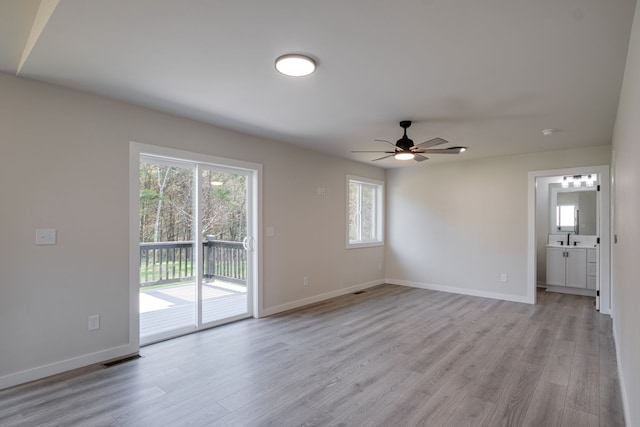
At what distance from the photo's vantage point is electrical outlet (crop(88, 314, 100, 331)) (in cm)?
306

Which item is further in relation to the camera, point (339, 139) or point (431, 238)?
point (431, 238)

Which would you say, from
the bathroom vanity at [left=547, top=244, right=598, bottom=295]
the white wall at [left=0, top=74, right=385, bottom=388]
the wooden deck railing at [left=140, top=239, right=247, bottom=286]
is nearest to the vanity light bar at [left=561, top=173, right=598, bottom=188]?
the bathroom vanity at [left=547, top=244, right=598, bottom=295]

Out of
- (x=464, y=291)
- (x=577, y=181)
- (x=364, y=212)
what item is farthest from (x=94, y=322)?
(x=577, y=181)

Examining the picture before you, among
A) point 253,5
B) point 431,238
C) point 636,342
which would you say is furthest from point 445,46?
point 431,238

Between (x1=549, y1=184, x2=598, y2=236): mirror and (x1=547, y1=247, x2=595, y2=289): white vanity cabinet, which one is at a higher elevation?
(x1=549, y1=184, x2=598, y2=236): mirror

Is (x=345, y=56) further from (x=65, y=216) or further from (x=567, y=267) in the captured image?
(x=567, y=267)

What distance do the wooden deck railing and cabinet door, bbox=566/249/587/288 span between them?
571 centimetres

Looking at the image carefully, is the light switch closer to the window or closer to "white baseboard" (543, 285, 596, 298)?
the window

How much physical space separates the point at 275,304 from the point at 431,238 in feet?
10.9

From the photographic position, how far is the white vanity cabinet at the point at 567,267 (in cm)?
599

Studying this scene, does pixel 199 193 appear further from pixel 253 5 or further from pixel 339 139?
pixel 253 5

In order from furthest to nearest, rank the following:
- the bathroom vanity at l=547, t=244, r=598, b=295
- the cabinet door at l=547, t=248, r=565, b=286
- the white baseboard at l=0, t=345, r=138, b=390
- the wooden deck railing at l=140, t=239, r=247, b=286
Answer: the cabinet door at l=547, t=248, r=565, b=286
the bathroom vanity at l=547, t=244, r=598, b=295
the wooden deck railing at l=140, t=239, r=247, b=286
the white baseboard at l=0, t=345, r=138, b=390

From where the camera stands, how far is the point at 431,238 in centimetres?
646

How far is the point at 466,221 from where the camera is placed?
6.06 meters
